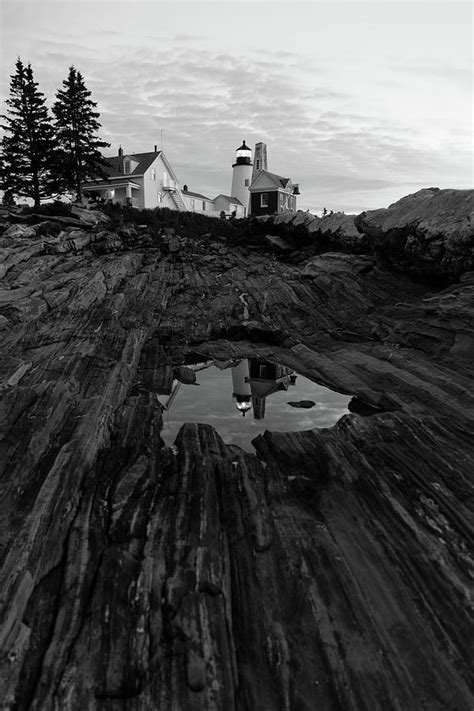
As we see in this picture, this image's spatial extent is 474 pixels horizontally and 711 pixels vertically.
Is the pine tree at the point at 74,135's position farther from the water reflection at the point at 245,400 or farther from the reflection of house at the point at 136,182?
the water reflection at the point at 245,400

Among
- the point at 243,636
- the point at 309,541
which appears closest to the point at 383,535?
the point at 309,541

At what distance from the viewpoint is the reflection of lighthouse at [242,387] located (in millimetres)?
15297

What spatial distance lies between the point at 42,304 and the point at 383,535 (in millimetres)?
17986

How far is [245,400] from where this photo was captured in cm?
1572

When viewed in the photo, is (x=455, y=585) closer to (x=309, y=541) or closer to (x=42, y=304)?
(x=309, y=541)

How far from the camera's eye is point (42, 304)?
67.5 feet

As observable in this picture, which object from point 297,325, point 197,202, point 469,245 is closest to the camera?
point 469,245

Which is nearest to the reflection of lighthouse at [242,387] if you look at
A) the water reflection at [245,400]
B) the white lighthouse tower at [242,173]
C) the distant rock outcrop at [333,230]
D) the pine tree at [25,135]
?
the water reflection at [245,400]

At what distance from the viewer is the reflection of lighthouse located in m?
15.3

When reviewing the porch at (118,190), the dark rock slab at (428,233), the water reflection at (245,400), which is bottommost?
the water reflection at (245,400)

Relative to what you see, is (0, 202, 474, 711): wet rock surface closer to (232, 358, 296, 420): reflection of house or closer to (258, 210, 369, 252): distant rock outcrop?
(232, 358, 296, 420): reflection of house

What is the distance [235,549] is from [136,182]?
6237 centimetres

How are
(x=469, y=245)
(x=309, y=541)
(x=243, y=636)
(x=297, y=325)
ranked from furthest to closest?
(x=297, y=325) → (x=469, y=245) → (x=309, y=541) → (x=243, y=636)

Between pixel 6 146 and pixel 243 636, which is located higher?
pixel 6 146
